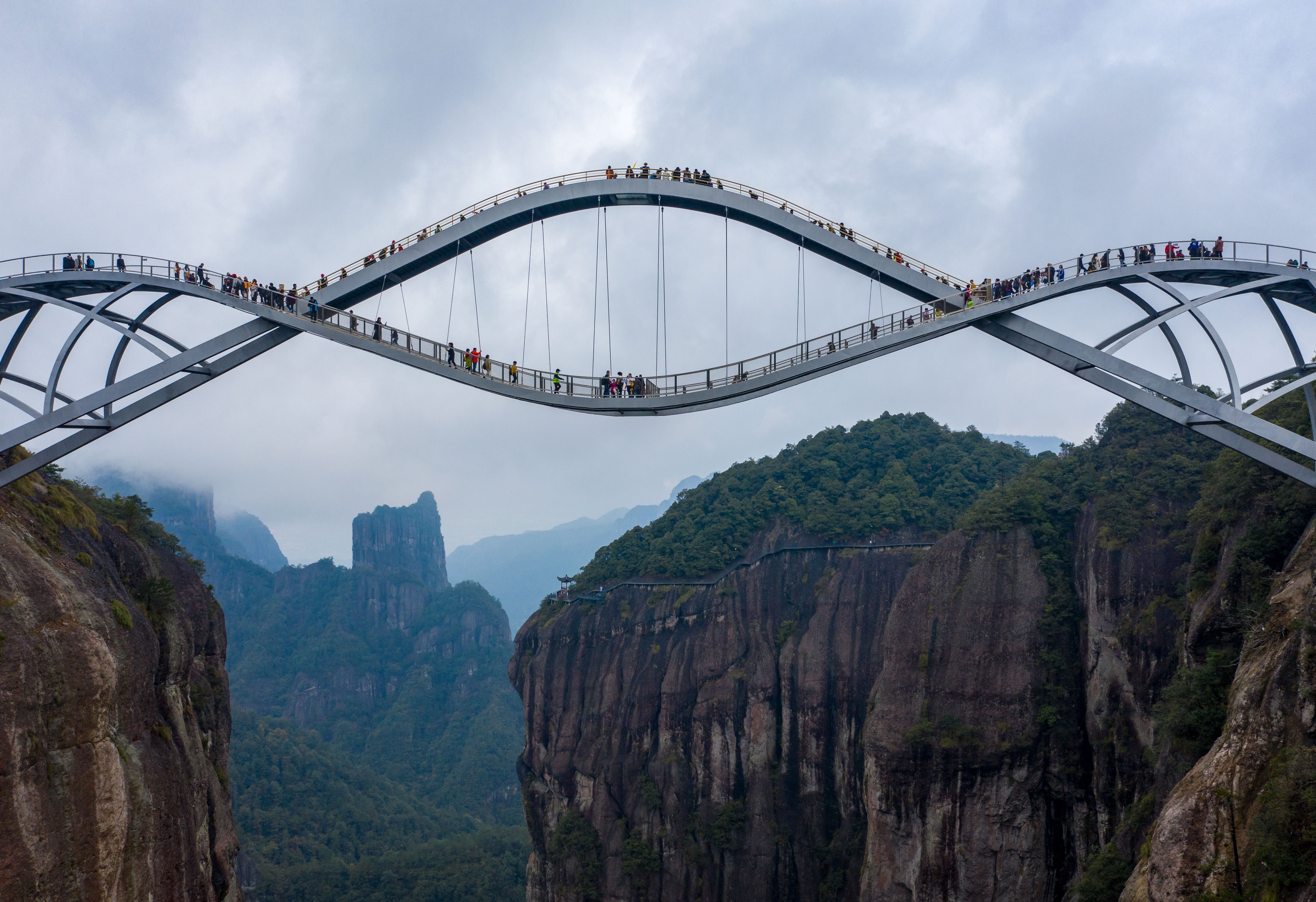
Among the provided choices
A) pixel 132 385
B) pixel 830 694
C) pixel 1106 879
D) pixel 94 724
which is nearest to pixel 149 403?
pixel 132 385

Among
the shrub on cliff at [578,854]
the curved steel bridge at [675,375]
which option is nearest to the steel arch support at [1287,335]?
the curved steel bridge at [675,375]

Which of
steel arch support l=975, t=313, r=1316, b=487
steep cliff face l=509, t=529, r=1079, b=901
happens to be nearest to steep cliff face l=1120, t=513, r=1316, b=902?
steel arch support l=975, t=313, r=1316, b=487

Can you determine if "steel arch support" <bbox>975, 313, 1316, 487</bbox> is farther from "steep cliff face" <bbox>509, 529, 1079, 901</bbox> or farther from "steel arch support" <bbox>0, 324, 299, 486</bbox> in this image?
"steel arch support" <bbox>0, 324, 299, 486</bbox>

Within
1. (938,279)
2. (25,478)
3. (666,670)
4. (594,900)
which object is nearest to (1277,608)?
(938,279)

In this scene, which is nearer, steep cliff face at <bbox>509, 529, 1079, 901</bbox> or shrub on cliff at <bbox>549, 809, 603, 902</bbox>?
steep cliff face at <bbox>509, 529, 1079, 901</bbox>

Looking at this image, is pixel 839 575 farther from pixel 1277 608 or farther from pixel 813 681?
pixel 1277 608

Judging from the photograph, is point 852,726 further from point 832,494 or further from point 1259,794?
point 1259,794

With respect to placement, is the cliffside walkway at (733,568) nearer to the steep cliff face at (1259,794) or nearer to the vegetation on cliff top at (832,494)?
the vegetation on cliff top at (832,494)
